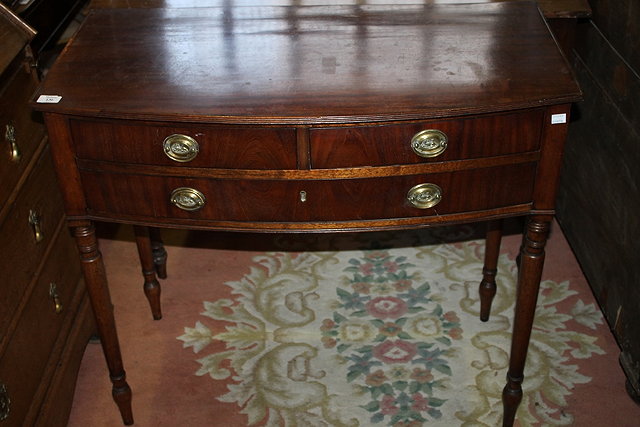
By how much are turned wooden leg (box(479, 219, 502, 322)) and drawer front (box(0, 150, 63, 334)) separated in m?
1.34

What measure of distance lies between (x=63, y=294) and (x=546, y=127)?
1493 millimetres

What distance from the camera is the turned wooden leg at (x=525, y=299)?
2094mm

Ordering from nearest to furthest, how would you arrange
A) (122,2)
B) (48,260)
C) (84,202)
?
(84,202)
(48,260)
(122,2)

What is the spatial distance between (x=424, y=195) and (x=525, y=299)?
46cm

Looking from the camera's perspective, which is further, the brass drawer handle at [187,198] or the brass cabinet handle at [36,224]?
the brass cabinet handle at [36,224]

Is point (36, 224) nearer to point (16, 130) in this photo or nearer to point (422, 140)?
point (16, 130)

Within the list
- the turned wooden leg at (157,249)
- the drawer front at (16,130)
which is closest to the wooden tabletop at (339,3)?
the drawer front at (16,130)

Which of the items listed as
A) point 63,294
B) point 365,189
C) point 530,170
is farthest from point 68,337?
point 530,170

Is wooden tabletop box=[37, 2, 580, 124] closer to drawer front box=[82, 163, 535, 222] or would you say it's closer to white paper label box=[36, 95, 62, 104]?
A: white paper label box=[36, 95, 62, 104]

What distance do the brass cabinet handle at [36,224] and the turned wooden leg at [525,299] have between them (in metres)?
1.29

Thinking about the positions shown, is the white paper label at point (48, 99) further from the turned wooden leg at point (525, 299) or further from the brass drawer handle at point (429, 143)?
the turned wooden leg at point (525, 299)

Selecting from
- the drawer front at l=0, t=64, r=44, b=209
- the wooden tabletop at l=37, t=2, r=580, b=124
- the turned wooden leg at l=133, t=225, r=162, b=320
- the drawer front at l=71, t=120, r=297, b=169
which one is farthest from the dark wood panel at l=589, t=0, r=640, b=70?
the drawer front at l=0, t=64, r=44, b=209

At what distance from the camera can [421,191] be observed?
6.48 feet

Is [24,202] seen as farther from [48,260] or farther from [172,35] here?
[172,35]
